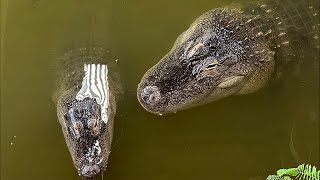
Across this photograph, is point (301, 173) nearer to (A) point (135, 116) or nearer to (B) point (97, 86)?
(A) point (135, 116)

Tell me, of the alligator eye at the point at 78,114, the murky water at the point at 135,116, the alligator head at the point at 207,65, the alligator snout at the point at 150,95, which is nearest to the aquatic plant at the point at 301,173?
the murky water at the point at 135,116

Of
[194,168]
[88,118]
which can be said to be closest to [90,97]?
[88,118]

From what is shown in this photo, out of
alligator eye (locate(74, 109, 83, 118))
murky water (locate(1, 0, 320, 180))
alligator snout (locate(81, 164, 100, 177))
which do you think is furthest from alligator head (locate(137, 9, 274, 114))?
alligator snout (locate(81, 164, 100, 177))

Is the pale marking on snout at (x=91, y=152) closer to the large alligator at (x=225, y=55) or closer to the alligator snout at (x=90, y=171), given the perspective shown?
the alligator snout at (x=90, y=171)

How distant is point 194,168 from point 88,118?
113 centimetres

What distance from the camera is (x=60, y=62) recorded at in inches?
189

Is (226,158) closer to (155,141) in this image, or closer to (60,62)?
(155,141)

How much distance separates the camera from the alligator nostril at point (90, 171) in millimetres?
4238

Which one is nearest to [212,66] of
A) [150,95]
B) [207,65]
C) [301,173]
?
[207,65]

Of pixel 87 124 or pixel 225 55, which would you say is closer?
pixel 87 124

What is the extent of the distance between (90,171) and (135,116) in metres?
0.79

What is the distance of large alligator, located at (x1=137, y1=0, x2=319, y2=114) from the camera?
4.52 meters

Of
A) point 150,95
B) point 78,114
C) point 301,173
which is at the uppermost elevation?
point 150,95

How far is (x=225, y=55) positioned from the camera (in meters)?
4.54
